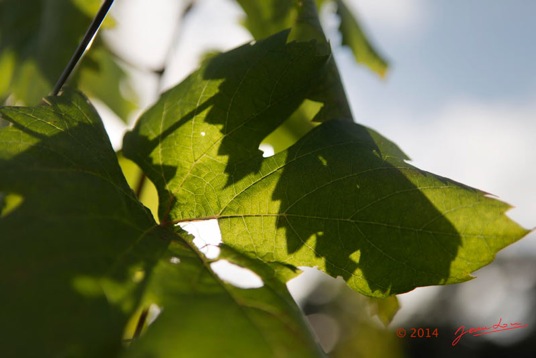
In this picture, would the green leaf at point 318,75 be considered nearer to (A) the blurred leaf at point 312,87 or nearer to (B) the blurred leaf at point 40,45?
(A) the blurred leaf at point 312,87

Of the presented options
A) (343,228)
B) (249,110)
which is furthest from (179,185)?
(343,228)

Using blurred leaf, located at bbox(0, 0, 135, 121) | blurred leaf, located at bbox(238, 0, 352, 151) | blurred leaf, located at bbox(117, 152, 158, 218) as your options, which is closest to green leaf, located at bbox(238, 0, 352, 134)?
blurred leaf, located at bbox(238, 0, 352, 151)

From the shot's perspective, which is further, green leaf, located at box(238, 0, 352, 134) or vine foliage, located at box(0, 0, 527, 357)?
green leaf, located at box(238, 0, 352, 134)

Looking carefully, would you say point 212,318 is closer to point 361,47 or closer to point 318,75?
point 318,75

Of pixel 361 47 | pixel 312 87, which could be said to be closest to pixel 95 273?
pixel 312 87

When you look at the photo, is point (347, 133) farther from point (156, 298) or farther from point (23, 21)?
point (23, 21)

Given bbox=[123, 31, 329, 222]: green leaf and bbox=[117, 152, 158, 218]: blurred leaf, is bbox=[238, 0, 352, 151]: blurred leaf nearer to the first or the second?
bbox=[123, 31, 329, 222]: green leaf

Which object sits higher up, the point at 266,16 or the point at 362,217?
the point at 266,16

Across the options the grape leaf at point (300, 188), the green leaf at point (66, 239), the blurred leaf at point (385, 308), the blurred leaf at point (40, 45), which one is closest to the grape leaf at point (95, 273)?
the green leaf at point (66, 239)
